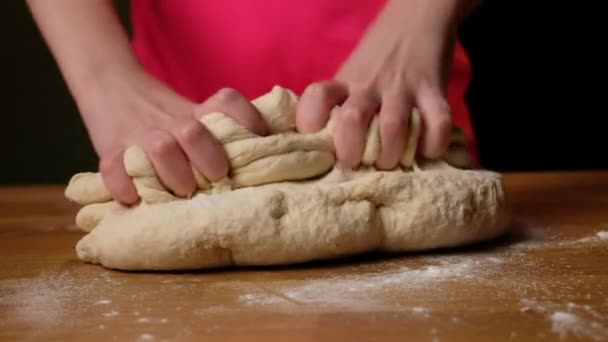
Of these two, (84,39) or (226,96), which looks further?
(84,39)

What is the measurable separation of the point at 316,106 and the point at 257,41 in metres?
0.51

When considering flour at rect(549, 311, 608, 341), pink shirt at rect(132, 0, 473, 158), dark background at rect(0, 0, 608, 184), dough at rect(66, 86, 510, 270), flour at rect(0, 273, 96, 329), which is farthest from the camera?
dark background at rect(0, 0, 608, 184)

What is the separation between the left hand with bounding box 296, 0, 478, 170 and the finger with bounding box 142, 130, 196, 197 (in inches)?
6.8

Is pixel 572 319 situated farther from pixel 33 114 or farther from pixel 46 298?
pixel 33 114

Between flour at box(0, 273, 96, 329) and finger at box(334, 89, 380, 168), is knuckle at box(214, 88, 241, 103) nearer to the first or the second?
finger at box(334, 89, 380, 168)

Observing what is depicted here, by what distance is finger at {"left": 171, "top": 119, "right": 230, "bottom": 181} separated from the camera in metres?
0.98

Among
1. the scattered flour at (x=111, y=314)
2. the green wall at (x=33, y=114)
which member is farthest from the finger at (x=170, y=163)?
the green wall at (x=33, y=114)

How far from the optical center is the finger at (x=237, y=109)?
1025 mm

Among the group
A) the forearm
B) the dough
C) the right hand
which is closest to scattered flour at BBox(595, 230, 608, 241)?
the dough

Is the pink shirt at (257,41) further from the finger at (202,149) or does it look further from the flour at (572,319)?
the flour at (572,319)

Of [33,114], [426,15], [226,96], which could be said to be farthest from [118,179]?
[33,114]

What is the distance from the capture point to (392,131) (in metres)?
1.03

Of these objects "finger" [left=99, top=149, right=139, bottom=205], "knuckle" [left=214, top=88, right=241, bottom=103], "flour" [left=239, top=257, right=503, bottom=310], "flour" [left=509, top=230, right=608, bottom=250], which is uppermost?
"knuckle" [left=214, top=88, right=241, bottom=103]

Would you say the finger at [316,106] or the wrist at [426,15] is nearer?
the finger at [316,106]
